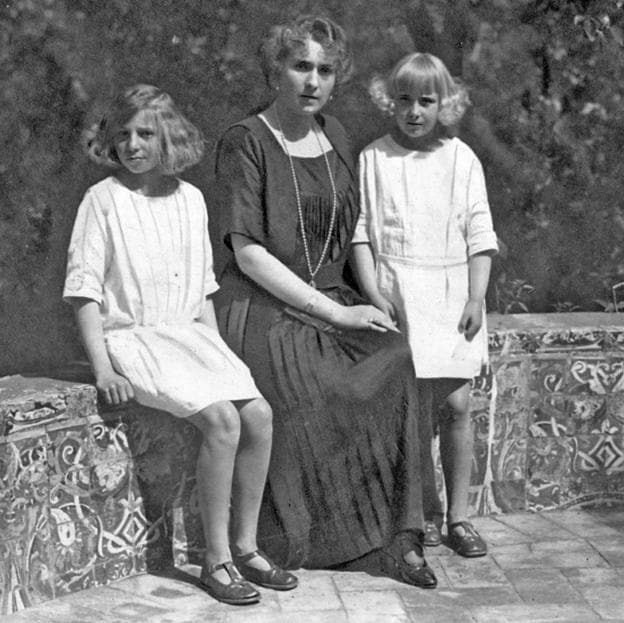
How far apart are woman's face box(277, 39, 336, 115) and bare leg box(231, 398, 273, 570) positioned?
3.67ft

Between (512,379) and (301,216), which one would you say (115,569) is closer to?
(301,216)

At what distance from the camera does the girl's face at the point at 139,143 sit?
5094 millimetres

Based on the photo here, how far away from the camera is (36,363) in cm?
570

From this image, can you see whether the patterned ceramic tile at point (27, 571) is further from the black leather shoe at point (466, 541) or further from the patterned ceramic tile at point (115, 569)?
the black leather shoe at point (466, 541)

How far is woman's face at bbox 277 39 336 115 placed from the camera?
5301mm

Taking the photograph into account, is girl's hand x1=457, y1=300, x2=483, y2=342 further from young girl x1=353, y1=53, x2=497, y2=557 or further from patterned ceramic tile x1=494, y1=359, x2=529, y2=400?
patterned ceramic tile x1=494, y1=359, x2=529, y2=400

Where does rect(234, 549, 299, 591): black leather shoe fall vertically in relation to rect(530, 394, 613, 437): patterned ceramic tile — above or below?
below

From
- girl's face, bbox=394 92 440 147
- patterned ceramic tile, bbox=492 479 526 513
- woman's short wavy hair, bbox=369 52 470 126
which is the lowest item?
patterned ceramic tile, bbox=492 479 526 513

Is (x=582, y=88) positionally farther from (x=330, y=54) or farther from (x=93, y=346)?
(x=93, y=346)

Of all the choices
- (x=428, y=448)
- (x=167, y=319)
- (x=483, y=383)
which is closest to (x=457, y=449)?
(x=428, y=448)

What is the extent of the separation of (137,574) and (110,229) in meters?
1.25

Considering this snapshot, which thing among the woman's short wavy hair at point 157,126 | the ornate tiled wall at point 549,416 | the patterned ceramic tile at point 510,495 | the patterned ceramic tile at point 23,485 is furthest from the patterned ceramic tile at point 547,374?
the patterned ceramic tile at point 23,485

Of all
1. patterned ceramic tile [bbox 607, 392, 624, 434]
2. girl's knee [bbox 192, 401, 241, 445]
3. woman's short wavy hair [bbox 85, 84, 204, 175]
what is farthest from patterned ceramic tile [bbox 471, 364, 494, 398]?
woman's short wavy hair [bbox 85, 84, 204, 175]

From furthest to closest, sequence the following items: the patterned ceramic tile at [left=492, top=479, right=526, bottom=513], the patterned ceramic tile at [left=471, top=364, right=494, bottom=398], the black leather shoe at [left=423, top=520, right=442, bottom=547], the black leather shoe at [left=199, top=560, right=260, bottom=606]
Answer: the patterned ceramic tile at [left=492, top=479, right=526, bottom=513]
the patterned ceramic tile at [left=471, top=364, right=494, bottom=398]
the black leather shoe at [left=423, top=520, right=442, bottom=547]
the black leather shoe at [left=199, top=560, right=260, bottom=606]
